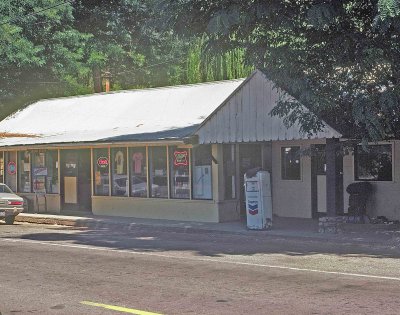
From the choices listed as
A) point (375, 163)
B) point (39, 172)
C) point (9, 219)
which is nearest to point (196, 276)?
point (375, 163)

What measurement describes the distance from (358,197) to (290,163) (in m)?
3.16

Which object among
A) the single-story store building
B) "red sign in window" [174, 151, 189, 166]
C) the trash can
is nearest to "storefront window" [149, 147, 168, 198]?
the single-story store building

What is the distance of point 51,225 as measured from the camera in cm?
2534

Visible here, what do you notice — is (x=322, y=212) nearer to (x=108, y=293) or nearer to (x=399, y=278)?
(x=399, y=278)

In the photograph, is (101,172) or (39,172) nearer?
(101,172)

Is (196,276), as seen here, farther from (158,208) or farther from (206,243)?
(158,208)

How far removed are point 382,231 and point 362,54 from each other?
4622mm

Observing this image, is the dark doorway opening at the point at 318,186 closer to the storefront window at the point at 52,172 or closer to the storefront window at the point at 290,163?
the storefront window at the point at 290,163

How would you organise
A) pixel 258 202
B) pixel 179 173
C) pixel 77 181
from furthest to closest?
pixel 77 181, pixel 179 173, pixel 258 202

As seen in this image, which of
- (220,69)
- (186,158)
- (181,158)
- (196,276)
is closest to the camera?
(196,276)

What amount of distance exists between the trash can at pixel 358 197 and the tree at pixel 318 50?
8.46ft

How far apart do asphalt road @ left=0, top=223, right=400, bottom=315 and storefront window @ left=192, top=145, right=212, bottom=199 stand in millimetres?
3875

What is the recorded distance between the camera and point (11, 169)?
30812 mm

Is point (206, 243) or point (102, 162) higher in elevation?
point (102, 162)
